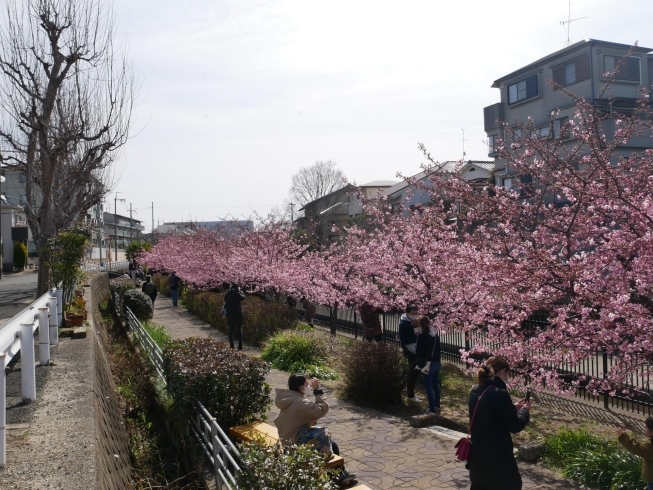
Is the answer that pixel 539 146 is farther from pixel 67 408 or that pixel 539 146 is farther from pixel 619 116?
pixel 67 408

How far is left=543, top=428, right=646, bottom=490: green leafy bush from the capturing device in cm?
568

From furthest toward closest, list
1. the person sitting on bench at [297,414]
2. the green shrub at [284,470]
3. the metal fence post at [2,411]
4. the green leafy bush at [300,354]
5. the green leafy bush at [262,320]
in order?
the green leafy bush at [262,320], the green leafy bush at [300,354], the person sitting on bench at [297,414], the green shrub at [284,470], the metal fence post at [2,411]

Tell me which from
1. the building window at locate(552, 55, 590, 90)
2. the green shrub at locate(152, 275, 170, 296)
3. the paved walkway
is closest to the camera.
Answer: the paved walkway

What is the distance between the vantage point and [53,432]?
4832 millimetres

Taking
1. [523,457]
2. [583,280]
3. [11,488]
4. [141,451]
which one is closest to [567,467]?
[523,457]

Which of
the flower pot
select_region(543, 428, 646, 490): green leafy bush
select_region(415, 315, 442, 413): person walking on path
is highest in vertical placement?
the flower pot

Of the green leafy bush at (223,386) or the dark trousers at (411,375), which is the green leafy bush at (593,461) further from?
the green leafy bush at (223,386)

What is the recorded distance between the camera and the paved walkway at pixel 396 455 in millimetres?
6125

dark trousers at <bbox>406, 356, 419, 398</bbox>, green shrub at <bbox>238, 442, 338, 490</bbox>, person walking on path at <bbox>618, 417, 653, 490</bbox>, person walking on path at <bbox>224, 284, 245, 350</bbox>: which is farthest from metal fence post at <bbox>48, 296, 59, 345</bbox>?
person walking on path at <bbox>618, 417, 653, 490</bbox>

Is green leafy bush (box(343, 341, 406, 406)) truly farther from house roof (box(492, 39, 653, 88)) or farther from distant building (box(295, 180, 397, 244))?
distant building (box(295, 180, 397, 244))

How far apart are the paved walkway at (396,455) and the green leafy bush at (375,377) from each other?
30 cm

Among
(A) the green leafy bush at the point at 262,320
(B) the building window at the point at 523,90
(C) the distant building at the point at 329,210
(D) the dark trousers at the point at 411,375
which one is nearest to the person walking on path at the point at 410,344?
(D) the dark trousers at the point at 411,375

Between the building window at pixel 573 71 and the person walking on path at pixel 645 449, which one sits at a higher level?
the building window at pixel 573 71

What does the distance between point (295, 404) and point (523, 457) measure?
3058mm
